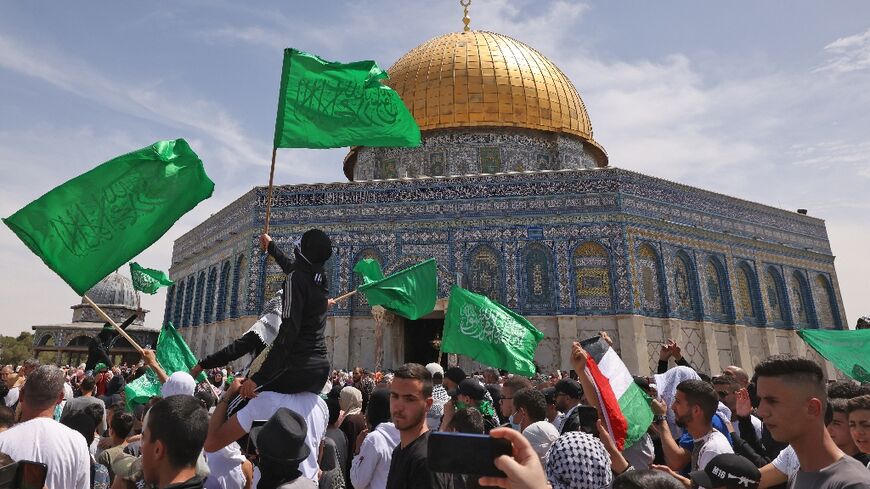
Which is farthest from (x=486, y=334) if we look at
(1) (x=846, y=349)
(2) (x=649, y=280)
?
(2) (x=649, y=280)

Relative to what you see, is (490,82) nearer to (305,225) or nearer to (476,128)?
(476,128)

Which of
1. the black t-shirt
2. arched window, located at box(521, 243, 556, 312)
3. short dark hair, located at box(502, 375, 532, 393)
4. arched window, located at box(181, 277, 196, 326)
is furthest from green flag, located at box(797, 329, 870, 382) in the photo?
arched window, located at box(181, 277, 196, 326)

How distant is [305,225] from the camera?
66.9 feet

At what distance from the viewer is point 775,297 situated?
72.9 ft

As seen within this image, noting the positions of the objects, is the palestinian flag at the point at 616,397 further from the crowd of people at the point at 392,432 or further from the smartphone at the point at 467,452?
the smartphone at the point at 467,452

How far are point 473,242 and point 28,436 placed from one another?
17.0 metres

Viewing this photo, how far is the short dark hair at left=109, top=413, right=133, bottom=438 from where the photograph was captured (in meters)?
3.65

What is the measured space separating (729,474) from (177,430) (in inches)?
90.3

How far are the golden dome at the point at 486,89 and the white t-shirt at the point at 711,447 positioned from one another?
2040 centimetres

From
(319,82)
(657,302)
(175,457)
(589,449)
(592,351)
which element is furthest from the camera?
(657,302)

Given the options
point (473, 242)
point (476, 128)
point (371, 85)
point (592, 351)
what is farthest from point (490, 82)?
point (592, 351)

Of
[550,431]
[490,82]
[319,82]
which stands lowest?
[550,431]

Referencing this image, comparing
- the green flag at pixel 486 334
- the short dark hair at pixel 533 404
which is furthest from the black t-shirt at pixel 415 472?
the green flag at pixel 486 334

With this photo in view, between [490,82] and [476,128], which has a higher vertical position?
[490,82]
